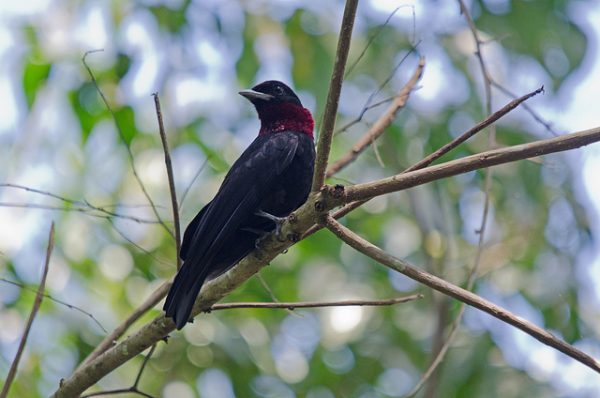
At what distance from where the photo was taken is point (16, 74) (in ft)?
17.6

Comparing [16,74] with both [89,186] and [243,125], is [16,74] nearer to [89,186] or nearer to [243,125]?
[89,186]

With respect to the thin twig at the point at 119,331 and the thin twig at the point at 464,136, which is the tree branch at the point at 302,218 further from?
the thin twig at the point at 119,331

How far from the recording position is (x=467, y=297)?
2889mm

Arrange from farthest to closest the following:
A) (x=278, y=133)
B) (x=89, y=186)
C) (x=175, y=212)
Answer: (x=89, y=186) → (x=278, y=133) → (x=175, y=212)

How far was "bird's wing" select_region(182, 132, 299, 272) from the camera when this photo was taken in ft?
12.0

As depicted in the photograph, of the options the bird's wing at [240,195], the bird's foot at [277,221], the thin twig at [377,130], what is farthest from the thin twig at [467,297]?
the thin twig at [377,130]

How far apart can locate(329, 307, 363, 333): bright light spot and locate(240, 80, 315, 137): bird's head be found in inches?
87.1

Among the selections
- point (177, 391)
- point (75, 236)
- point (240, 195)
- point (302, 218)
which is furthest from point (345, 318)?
point (302, 218)

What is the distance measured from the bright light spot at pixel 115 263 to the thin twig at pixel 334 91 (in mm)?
3672

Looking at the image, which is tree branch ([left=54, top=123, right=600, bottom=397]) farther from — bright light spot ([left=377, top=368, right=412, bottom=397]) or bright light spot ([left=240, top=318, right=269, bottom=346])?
bright light spot ([left=377, top=368, right=412, bottom=397])

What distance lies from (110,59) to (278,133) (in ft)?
5.81

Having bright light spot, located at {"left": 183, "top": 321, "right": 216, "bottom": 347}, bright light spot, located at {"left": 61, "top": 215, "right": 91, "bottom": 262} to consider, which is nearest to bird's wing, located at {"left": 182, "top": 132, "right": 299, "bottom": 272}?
bright light spot, located at {"left": 183, "top": 321, "right": 216, "bottom": 347}

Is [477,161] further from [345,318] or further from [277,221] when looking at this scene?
[345,318]

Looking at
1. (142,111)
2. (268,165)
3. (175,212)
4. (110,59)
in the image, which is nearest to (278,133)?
(268,165)
